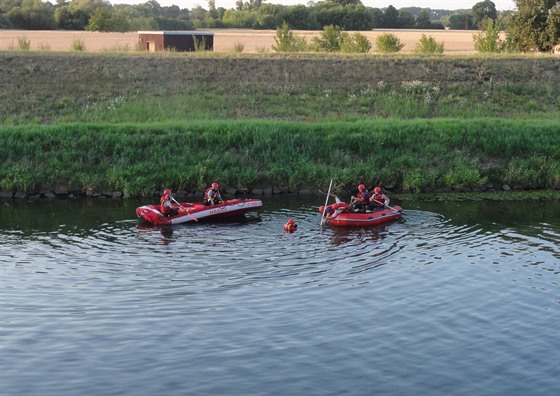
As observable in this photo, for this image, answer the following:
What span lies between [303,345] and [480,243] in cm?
1045

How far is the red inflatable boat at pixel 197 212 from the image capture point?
91.9 ft

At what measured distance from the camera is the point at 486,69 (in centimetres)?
5300

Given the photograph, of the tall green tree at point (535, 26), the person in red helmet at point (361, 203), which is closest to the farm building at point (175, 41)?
the tall green tree at point (535, 26)

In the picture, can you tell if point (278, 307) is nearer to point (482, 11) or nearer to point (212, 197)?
point (212, 197)

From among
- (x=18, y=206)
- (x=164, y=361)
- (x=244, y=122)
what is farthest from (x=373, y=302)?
(x=244, y=122)

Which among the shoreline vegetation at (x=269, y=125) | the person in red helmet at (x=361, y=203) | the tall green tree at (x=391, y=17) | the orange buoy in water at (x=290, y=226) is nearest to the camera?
the orange buoy in water at (x=290, y=226)

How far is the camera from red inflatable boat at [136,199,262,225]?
91.9 feet

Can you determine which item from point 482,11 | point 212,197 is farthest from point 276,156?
point 482,11

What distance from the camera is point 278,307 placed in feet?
64.4

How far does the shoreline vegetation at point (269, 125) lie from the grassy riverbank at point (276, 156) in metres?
0.07

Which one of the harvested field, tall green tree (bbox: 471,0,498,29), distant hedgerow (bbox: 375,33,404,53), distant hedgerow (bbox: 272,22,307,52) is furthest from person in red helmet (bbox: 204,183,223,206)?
tall green tree (bbox: 471,0,498,29)

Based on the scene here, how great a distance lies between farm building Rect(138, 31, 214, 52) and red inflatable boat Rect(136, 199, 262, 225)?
3418 centimetres

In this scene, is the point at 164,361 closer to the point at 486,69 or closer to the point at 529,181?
the point at 529,181

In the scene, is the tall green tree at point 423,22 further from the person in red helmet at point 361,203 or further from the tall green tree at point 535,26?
the person in red helmet at point 361,203
